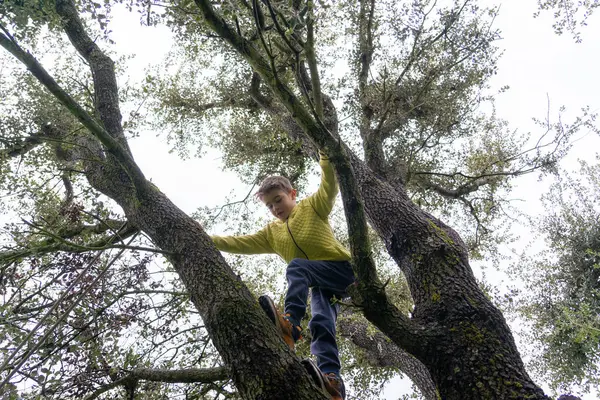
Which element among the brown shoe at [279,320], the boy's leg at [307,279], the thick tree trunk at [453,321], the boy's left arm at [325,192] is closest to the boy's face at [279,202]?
the boy's left arm at [325,192]

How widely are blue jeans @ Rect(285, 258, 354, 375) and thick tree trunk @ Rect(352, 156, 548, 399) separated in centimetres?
68

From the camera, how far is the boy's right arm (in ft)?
15.1

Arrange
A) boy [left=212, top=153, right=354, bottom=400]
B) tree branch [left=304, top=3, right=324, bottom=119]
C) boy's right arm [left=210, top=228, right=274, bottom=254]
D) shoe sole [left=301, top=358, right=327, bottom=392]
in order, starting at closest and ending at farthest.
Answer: shoe sole [left=301, top=358, right=327, bottom=392], tree branch [left=304, top=3, right=324, bottom=119], boy [left=212, top=153, right=354, bottom=400], boy's right arm [left=210, top=228, right=274, bottom=254]

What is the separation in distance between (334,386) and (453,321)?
1.03 meters

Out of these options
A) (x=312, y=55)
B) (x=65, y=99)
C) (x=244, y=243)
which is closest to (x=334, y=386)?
(x=244, y=243)

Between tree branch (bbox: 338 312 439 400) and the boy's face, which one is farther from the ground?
the boy's face

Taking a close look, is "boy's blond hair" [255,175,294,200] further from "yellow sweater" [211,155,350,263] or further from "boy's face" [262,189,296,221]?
"yellow sweater" [211,155,350,263]

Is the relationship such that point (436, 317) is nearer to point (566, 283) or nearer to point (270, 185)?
point (270, 185)

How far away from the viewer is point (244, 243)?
4734mm

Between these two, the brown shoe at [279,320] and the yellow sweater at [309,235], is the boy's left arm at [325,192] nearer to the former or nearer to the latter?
the yellow sweater at [309,235]

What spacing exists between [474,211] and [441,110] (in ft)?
6.89

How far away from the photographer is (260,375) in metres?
2.45

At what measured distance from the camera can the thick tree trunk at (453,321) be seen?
2.77 m

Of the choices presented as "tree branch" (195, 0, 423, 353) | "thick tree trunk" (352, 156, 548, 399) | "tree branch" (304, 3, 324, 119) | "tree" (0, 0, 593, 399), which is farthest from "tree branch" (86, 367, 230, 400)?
"tree branch" (304, 3, 324, 119)
